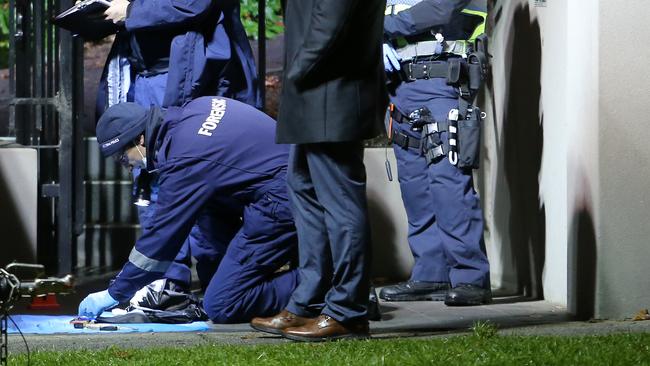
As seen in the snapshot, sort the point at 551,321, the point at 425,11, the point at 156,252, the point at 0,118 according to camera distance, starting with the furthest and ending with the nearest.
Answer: the point at 0,118, the point at 425,11, the point at 551,321, the point at 156,252

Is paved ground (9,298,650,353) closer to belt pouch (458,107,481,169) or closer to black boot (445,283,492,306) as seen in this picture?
black boot (445,283,492,306)

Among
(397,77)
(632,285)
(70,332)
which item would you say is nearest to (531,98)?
(397,77)

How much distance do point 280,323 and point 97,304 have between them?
1.09m

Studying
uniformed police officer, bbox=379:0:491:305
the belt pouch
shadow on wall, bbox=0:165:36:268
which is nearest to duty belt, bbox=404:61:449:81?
uniformed police officer, bbox=379:0:491:305

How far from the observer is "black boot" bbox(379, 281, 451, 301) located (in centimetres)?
742

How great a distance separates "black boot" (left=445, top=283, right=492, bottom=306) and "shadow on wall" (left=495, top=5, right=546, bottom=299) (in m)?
0.50

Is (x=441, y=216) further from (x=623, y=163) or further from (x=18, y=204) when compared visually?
(x=18, y=204)

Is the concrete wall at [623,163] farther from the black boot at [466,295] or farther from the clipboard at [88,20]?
the clipboard at [88,20]

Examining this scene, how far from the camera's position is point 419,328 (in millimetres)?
6270

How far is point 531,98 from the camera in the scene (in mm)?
7633

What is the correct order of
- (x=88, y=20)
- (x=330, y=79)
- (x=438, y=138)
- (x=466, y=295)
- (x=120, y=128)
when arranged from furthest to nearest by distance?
(x=88, y=20) < (x=438, y=138) < (x=466, y=295) < (x=120, y=128) < (x=330, y=79)

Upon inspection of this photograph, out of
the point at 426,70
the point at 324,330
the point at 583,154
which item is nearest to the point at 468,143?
the point at 426,70

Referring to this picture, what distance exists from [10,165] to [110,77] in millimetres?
1010

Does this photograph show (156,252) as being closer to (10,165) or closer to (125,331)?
(125,331)
